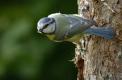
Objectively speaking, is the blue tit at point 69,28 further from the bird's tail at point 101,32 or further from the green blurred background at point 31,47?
the green blurred background at point 31,47

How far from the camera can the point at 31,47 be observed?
6.78 metres

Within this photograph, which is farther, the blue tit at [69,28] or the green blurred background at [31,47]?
the green blurred background at [31,47]

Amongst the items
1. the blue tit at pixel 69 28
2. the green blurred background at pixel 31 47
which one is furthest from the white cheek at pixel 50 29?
the green blurred background at pixel 31 47

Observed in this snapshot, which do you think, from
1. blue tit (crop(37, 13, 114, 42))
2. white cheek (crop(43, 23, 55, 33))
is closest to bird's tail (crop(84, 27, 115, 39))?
blue tit (crop(37, 13, 114, 42))

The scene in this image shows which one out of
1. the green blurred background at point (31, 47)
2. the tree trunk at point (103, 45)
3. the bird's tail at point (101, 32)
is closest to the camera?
the bird's tail at point (101, 32)

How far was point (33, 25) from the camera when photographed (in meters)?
6.74

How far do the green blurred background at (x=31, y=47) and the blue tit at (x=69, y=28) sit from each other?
5.25ft

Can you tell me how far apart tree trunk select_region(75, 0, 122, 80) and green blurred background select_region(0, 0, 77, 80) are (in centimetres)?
148

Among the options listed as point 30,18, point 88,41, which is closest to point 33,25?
point 30,18

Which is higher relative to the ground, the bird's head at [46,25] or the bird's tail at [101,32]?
the bird's head at [46,25]

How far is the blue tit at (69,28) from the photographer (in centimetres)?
495

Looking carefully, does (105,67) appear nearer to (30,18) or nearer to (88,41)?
(88,41)

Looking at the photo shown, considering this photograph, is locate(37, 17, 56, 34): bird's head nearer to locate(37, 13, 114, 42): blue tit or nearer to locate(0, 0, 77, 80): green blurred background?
locate(37, 13, 114, 42): blue tit

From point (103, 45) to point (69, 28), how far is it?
281 millimetres
